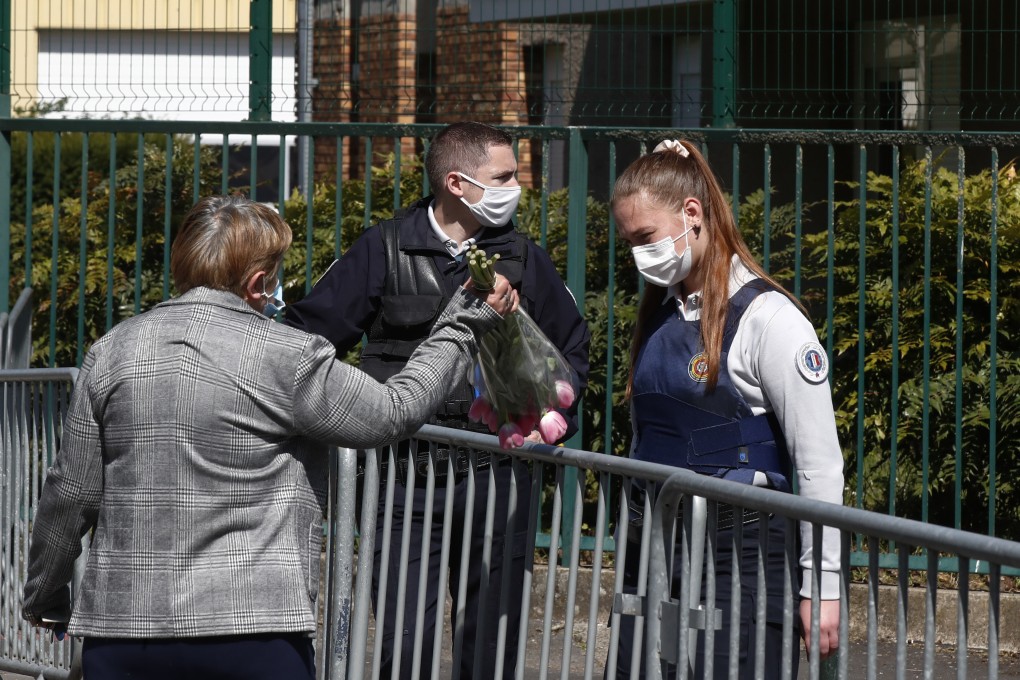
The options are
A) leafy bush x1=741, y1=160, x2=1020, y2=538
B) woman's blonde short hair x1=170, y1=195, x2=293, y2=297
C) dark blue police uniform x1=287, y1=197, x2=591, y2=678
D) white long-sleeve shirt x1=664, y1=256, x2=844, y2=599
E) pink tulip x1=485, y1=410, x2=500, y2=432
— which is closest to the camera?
woman's blonde short hair x1=170, y1=195, x2=293, y2=297

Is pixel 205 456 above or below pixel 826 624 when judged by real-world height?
above

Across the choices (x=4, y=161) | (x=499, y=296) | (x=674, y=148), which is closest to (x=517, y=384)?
(x=499, y=296)

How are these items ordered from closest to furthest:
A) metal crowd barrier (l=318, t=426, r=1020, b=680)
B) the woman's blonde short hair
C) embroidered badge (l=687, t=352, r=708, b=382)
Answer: metal crowd barrier (l=318, t=426, r=1020, b=680) < the woman's blonde short hair < embroidered badge (l=687, t=352, r=708, b=382)

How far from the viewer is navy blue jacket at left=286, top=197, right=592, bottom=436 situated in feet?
13.4

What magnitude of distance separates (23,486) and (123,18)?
7.55 metres

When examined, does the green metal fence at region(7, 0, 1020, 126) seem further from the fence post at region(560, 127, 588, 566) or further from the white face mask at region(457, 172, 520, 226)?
the white face mask at region(457, 172, 520, 226)

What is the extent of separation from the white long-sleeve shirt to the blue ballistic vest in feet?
0.08

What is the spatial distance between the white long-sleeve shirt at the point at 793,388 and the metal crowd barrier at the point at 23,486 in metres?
2.67

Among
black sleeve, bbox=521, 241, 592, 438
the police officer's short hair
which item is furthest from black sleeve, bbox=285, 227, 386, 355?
black sleeve, bbox=521, 241, 592, 438

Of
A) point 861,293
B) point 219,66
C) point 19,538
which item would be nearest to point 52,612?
point 19,538

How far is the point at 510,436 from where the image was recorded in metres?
3.26

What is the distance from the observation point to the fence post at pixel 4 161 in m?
6.45

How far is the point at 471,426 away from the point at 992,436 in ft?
8.82

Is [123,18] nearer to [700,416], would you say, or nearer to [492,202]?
[492,202]
